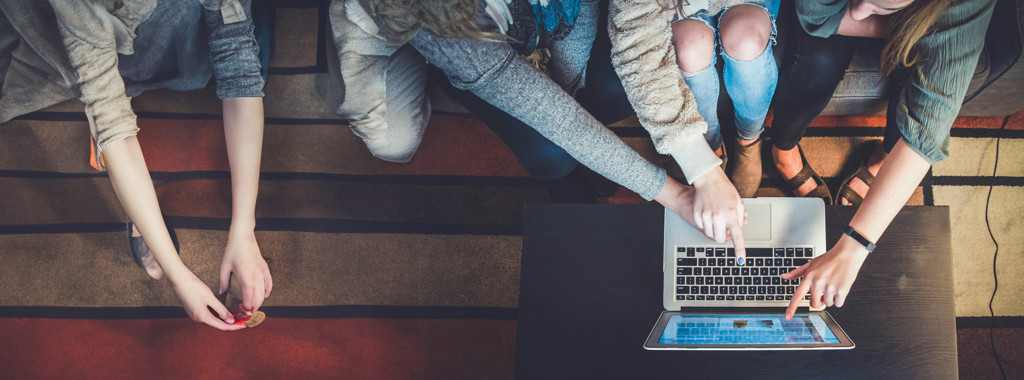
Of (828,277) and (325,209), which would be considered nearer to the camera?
(828,277)

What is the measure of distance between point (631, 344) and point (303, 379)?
102 centimetres

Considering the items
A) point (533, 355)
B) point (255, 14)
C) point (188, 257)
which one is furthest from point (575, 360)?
point (188, 257)

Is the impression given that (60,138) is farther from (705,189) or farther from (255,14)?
(705,189)

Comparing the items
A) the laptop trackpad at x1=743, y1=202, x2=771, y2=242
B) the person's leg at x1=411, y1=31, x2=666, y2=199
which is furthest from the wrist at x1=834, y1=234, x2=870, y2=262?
the person's leg at x1=411, y1=31, x2=666, y2=199

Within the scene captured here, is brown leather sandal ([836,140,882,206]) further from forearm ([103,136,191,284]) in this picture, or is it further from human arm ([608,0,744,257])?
forearm ([103,136,191,284])

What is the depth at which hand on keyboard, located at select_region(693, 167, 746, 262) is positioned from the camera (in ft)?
3.08

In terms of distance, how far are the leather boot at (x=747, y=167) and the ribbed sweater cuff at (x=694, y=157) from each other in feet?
1.30

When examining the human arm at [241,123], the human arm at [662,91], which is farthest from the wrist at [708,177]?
the human arm at [241,123]

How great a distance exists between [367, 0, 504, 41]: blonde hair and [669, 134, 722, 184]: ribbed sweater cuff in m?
0.41

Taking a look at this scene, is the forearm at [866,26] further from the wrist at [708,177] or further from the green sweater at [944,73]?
the wrist at [708,177]

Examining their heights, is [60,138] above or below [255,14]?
below

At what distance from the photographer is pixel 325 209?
5.19ft

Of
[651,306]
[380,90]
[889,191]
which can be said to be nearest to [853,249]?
[889,191]

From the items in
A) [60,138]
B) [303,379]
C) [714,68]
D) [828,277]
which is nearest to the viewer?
[828,277]
